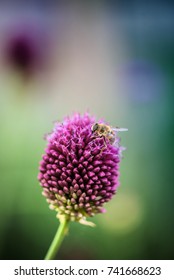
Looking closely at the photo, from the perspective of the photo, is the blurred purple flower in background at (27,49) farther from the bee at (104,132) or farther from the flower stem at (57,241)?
the flower stem at (57,241)

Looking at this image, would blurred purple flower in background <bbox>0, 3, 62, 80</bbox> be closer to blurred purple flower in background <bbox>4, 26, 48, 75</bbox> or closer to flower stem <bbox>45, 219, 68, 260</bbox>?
blurred purple flower in background <bbox>4, 26, 48, 75</bbox>

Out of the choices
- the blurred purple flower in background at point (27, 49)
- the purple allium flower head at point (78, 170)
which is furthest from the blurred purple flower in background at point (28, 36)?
the purple allium flower head at point (78, 170)

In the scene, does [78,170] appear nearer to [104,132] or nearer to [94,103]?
[104,132]

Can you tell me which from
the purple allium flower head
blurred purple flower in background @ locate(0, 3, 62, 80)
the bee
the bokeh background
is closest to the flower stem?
the purple allium flower head

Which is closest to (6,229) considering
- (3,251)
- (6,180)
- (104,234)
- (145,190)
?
(3,251)

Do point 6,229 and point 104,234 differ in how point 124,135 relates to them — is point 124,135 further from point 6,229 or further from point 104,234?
point 6,229

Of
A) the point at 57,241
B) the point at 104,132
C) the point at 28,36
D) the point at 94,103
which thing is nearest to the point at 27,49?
the point at 28,36

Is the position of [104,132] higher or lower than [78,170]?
higher
